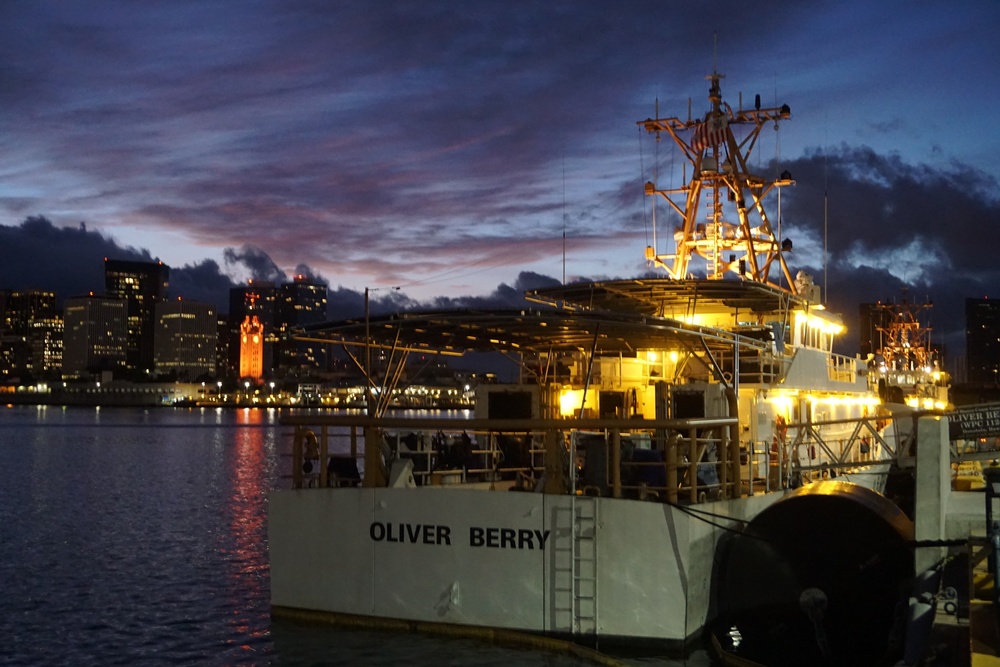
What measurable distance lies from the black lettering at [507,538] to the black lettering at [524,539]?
0.24 ft

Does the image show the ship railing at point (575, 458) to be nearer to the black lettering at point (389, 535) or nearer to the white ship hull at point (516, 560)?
the white ship hull at point (516, 560)

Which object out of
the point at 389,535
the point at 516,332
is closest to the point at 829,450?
the point at 516,332

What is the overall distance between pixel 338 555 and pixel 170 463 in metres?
60.2

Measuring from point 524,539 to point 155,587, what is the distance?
12.5 metres

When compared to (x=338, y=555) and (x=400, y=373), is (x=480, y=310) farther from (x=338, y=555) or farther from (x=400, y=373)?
(x=338, y=555)

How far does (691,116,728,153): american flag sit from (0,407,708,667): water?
16.3m

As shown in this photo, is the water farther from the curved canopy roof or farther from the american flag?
the american flag

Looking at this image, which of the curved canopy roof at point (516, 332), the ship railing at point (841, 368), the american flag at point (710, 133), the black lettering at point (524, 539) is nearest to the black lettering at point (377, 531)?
the black lettering at point (524, 539)

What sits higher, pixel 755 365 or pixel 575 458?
pixel 755 365

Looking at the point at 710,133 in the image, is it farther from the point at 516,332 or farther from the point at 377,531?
the point at 377,531

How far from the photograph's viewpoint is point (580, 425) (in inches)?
589

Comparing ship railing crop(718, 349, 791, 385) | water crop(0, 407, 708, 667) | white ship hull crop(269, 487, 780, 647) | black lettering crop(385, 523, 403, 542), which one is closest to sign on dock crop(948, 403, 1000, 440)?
ship railing crop(718, 349, 791, 385)

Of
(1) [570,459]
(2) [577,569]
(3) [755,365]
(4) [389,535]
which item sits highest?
(3) [755,365]

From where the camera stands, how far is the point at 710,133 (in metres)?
28.8
